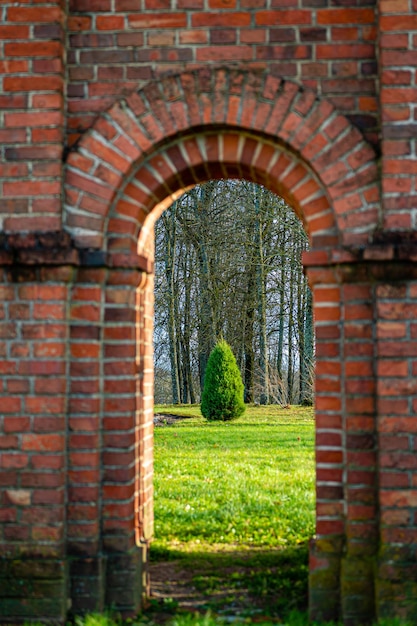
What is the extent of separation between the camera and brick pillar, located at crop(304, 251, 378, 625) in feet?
11.1

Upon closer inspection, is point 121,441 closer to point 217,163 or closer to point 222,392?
point 217,163

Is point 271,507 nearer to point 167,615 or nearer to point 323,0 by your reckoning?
point 167,615

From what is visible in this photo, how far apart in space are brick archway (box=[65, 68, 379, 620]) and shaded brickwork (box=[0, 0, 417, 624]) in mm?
11

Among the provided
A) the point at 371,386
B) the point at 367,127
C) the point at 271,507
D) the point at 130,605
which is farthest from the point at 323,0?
the point at 271,507

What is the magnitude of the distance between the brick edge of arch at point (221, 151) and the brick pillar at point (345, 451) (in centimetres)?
34

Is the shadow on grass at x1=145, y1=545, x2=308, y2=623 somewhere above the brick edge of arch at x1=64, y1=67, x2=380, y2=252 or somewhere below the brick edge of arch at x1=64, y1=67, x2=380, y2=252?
below

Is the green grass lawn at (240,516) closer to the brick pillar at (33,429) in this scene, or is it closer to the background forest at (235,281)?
the brick pillar at (33,429)

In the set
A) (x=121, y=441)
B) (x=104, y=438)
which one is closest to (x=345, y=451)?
(x=121, y=441)

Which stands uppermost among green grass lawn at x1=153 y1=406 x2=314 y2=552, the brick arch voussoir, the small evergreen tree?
the brick arch voussoir

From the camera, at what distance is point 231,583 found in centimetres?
415

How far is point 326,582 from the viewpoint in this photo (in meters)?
3.47

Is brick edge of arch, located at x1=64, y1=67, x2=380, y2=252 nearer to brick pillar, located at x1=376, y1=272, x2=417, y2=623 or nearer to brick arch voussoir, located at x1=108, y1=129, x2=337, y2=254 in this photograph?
brick arch voussoir, located at x1=108, y1=129, x2=337, y2=254

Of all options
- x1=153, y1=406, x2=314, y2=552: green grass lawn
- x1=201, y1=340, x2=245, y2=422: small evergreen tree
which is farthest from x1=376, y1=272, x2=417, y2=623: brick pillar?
x1=201, y1=340, x2=245, y2=422: small evergreen tree

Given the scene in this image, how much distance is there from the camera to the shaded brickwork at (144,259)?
339cm
